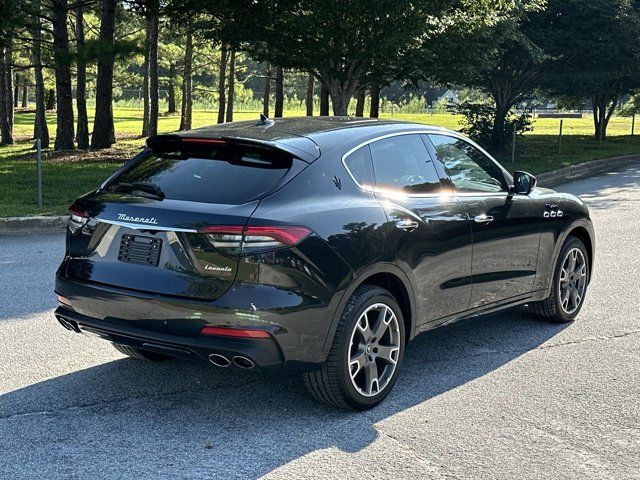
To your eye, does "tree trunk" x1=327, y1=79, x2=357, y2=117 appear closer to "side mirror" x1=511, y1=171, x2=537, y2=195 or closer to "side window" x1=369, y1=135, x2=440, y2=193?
"side mirror" x1=511, y1=171, x2=537, y2=195

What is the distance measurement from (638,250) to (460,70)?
1445cm

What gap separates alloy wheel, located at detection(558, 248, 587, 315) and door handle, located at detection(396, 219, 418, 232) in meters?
2.16

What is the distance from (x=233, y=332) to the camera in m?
4.34

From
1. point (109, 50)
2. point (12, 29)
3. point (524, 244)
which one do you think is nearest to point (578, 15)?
point (109, 50)

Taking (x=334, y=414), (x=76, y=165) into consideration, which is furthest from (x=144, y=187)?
(x=76, y=165)

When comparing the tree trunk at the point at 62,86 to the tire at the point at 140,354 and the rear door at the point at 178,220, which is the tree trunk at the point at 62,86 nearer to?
the tire at the point at 140,354

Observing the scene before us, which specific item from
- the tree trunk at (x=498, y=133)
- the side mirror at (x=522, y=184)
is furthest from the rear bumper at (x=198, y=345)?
the tree trunk at (x=498, y=133)

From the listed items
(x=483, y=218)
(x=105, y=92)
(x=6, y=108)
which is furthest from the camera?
(x=6, y=108)

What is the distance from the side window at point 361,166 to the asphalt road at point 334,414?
52.9 inches

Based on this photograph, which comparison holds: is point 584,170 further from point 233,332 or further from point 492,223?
point 233,332

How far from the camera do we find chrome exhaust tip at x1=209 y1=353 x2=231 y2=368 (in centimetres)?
436

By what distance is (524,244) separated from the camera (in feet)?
20.7

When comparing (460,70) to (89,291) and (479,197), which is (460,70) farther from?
(89,291)

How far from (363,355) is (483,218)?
5.10 ft
